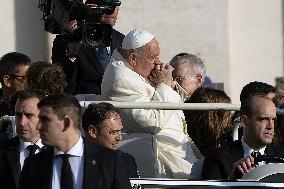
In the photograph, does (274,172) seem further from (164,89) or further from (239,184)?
(164,89)

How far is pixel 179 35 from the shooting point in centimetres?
1645

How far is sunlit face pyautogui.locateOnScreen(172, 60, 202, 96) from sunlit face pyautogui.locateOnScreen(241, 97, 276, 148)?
6.38ft

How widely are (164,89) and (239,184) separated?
6.11 feet

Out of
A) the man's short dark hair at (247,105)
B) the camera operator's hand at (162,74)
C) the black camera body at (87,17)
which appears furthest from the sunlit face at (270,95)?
the black camera body at (87,17)

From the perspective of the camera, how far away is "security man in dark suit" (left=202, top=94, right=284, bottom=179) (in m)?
9.27

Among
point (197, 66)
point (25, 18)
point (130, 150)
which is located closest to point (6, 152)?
point (130, 150)

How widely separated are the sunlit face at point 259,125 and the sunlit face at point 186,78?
1945 mm

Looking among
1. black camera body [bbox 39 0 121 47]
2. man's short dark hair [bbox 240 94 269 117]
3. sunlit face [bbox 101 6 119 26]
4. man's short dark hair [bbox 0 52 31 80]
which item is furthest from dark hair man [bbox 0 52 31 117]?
man's short dark hair [bbox 240 94 269 117]

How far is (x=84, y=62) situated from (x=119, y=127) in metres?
1.84

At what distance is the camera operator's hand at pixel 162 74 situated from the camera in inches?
403

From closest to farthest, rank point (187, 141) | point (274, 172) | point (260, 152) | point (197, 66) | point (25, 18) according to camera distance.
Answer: point (274, 172) < point (260, 152) < point (187, 141) < point (197, 66) < point (25, 18)

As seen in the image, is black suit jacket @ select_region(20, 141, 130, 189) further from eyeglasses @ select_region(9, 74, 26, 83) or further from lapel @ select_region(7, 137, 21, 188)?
eyeglasses @ select_region(9, 74, 26, 83)

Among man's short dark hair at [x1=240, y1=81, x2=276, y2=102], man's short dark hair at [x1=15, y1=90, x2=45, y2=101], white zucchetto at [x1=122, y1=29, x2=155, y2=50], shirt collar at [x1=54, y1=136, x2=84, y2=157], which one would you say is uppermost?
white zucchetto at [x1=122, y1=29, x2=155, y2=50]

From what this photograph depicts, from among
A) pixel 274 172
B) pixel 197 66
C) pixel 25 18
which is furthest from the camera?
pixel 25 18
